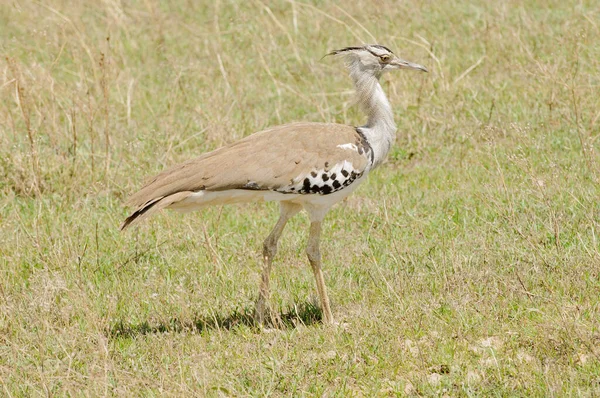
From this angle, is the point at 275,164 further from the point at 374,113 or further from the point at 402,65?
the point at 402,65

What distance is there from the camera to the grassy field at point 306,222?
4090 millimetres

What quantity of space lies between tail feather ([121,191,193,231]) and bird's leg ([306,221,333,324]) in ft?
2.51

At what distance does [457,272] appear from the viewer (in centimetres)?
483

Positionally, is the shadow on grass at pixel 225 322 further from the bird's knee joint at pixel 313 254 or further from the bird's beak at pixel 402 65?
the bird's beak at pixel 402 65

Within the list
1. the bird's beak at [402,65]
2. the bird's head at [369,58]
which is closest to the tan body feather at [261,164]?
the bird's head at [369,58]

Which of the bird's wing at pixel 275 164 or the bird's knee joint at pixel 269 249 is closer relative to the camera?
the bird's wing at pixel 275 164

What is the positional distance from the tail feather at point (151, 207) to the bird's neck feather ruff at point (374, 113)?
42.4 inches

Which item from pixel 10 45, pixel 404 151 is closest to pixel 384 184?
pixel 404 151

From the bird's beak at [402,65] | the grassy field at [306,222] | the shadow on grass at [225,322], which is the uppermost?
the bird's beak at [402,65]

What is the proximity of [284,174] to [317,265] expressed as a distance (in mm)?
535

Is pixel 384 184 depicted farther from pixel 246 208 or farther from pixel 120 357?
pixel 120 357

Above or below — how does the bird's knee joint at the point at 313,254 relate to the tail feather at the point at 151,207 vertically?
below

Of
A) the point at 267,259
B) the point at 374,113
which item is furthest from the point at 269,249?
the point at 374,113

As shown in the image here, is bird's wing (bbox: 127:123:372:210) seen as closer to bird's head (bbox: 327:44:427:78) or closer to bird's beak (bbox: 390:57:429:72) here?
bird's head (bbox: 327:44:427:78)
